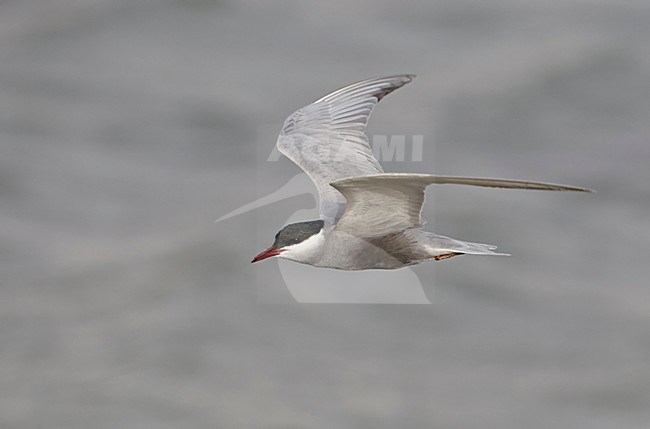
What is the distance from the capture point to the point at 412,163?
35.4ft

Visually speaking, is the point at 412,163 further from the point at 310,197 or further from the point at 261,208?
the point at 310,197

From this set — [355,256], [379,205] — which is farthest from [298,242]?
[379,205]

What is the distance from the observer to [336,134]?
6.23m

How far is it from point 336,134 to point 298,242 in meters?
1.48

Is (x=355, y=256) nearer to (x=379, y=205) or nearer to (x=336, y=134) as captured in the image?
(x=379, y=205)

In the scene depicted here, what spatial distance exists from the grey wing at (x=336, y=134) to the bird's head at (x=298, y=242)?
0.68 m

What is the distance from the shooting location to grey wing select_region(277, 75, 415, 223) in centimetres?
585

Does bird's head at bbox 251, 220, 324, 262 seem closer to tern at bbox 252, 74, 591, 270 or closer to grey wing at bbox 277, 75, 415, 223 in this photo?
tern at bbox 252, 74, 591, 270

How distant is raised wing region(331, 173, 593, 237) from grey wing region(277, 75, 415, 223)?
27.5 inches

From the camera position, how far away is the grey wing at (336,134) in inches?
230

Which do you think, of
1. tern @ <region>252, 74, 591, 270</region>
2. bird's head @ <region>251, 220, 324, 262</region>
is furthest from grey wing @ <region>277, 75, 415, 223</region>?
bird's head @ <region>251, 220, 324, 262</region>

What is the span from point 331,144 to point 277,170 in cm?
502

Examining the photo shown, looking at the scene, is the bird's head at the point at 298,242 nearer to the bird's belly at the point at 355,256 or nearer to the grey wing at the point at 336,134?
the bird's belly at the point at 355,256

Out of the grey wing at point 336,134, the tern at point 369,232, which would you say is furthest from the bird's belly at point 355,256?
the grey wing at point 336,134
